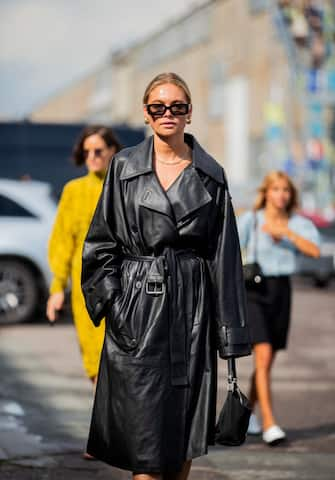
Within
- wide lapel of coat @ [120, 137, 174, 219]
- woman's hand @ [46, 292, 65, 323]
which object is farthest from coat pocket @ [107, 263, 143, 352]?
woman's hand @ [46, 292, 65, 323]

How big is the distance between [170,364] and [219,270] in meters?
0.39

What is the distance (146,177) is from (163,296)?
1.49 ft

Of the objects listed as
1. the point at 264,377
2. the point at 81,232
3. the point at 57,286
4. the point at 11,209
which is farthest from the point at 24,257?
the point at 57,286

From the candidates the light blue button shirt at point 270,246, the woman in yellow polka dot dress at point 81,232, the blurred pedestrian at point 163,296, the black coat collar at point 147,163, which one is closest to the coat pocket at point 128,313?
the blurred pedestrian at point 163,296

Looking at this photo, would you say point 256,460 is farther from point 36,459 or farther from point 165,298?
A: point 165,298

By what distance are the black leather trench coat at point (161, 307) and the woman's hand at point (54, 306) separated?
1488 millimetres

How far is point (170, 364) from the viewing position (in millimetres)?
4008

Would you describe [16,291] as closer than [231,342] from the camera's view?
No

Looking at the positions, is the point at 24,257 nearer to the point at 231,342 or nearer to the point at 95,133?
the point at 95,133

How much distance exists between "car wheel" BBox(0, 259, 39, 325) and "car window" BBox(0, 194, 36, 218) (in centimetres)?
56

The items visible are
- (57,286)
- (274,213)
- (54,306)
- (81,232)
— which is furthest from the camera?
(274,213)

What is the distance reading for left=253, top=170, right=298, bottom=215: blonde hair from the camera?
23.5ft

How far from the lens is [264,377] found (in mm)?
6914

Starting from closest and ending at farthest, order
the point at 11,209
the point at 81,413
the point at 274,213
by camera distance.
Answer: the point at 274,213, the point at 81,413, the point at 11,209
